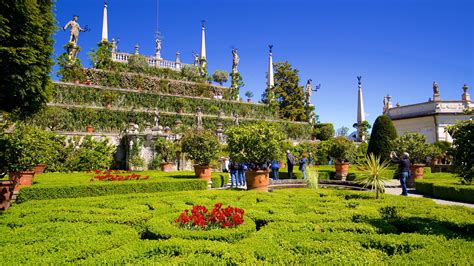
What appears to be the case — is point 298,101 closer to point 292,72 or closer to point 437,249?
point 292,72

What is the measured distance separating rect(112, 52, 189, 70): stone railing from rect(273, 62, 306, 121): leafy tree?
15323mm

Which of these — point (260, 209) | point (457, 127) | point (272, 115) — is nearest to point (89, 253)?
point (260, 209)

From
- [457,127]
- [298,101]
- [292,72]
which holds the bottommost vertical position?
[457,127]

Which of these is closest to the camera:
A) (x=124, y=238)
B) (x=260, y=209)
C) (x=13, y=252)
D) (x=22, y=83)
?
(x=13, y=252)

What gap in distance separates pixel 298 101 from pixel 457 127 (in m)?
41.3

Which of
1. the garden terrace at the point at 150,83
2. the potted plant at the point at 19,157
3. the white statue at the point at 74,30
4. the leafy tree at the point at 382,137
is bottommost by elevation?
the potted plant at the point at 19,157

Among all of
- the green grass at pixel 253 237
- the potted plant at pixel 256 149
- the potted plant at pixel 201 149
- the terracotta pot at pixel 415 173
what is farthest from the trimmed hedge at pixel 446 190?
the potted plant at pixel 201 149

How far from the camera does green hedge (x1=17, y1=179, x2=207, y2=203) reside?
954 centimetres

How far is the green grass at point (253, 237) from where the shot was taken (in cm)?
408

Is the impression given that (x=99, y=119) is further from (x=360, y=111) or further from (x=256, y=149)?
(x=360, y=111)

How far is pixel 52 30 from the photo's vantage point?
11.6m

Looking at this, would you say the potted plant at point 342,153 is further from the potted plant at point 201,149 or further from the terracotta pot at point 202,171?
the terracotta pot at point 202,171

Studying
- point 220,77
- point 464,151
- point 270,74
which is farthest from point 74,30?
point 464,151

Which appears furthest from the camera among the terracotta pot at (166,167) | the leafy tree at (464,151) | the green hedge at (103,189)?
the terracotta pot at (166,167)
